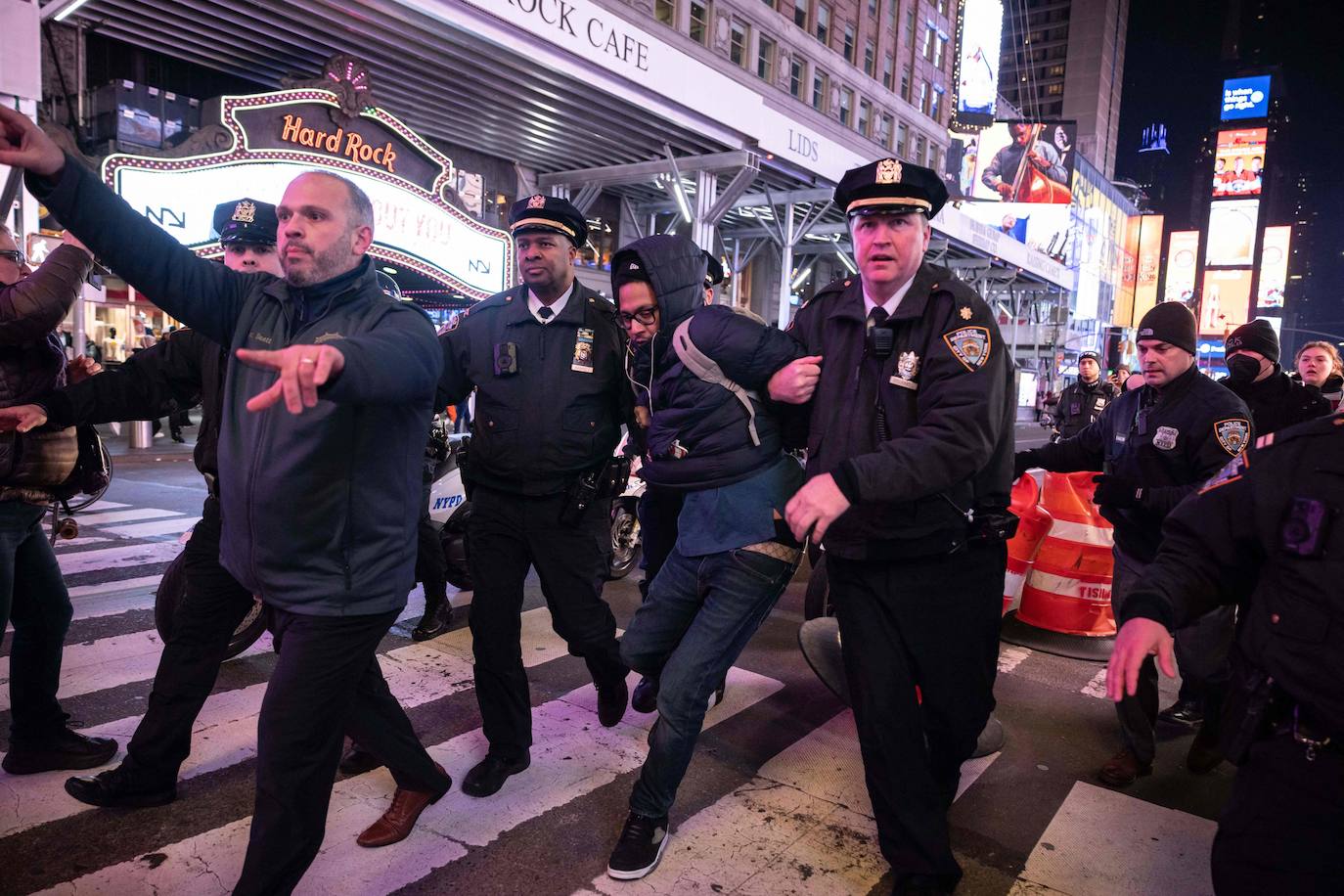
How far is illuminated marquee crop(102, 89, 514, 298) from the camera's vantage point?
37.9ft

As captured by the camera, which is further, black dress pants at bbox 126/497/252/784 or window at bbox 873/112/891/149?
window at bbox 873/112/891/149

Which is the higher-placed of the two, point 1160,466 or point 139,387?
point 139,387

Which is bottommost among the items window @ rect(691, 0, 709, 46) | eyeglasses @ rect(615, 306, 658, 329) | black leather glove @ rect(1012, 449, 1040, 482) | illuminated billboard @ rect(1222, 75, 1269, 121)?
black leather glove @ rect(1012, 449, 1040, 482)

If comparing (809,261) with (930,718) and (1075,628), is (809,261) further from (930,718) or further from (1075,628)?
(930,718)

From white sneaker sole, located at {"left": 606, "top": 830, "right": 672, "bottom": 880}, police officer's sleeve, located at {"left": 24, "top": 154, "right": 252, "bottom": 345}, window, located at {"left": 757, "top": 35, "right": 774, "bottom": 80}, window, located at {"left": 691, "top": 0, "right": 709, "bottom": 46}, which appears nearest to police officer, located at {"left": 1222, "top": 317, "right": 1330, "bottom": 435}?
white sneaker sole, located at {"left": 606, "top": 830, "right": 672, "bottom": 880}

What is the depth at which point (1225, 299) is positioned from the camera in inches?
2844

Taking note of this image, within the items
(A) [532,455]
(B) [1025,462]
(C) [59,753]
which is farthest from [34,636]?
(B) [1025,462]

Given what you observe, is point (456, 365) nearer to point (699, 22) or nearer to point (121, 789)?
point (121, 789)

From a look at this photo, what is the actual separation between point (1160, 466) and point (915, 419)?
201cm

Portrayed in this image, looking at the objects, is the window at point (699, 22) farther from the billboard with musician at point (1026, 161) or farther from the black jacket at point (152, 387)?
the black jacket at point (152, 387)

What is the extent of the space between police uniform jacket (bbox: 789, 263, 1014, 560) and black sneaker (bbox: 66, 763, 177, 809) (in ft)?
8.73

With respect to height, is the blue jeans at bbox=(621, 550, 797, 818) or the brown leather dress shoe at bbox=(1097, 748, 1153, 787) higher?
the blue jeans at bbox=(621, 550, 797, 818)

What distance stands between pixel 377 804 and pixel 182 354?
6.19 ft

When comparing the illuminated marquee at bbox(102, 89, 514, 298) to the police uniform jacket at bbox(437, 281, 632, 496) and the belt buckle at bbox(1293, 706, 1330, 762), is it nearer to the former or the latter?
the police uniform jacket at bbox(437, 281, 632, 496)
